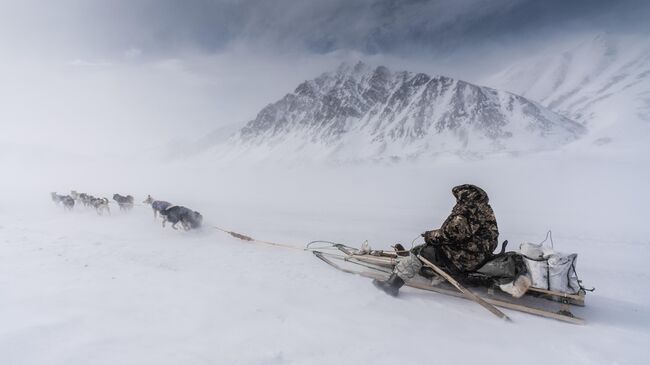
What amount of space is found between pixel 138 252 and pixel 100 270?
61.2 inches

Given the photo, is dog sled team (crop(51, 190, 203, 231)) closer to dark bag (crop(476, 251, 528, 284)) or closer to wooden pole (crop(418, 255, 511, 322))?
wooden pole (crop(418, 255, 511, 322))

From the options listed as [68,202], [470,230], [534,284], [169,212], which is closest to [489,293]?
[534,284]

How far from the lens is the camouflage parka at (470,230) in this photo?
5.08m

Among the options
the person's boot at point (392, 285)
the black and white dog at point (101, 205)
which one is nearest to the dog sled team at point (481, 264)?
the person's boot at point (392, 285)

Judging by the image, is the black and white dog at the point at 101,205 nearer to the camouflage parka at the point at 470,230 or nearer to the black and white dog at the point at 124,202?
the black and white dog at the point at 124,202

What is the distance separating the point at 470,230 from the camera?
5051 mm

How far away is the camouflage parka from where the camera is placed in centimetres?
508

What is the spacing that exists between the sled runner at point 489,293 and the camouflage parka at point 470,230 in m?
0.49

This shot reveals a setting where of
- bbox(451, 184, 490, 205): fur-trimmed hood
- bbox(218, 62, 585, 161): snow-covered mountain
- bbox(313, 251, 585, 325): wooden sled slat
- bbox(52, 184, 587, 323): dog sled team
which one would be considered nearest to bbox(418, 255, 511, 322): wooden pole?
bbox(52, 184, 587, 323): dog sled team

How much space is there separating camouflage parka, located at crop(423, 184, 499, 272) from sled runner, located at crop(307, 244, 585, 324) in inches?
19.3

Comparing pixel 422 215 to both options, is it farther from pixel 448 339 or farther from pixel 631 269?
pixel 448 339

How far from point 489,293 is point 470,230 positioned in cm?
101

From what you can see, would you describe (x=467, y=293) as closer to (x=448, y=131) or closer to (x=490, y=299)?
(x=490, y=299)

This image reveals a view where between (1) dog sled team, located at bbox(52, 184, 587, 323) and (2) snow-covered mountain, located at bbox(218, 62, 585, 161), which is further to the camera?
(2) snow-covered mountain, located at bbox(218, 62, 585, 161)
